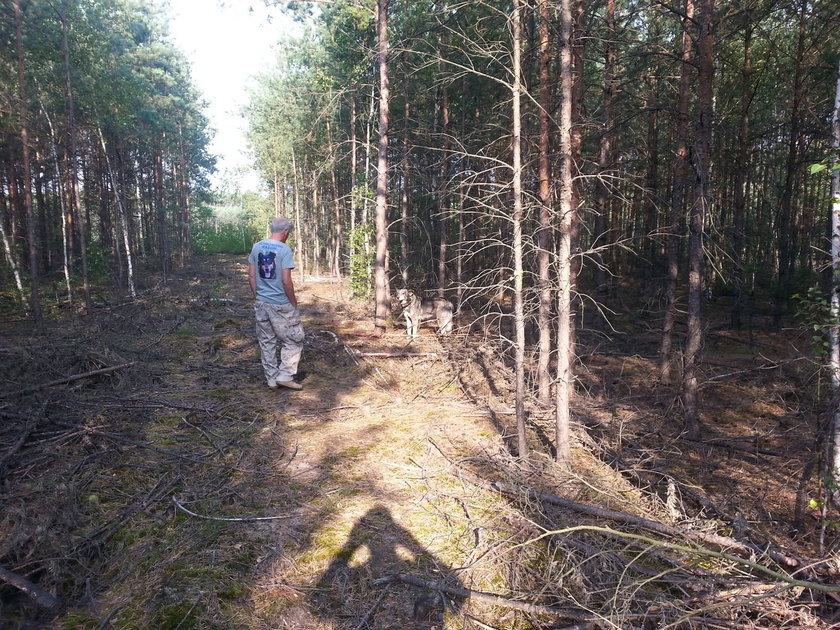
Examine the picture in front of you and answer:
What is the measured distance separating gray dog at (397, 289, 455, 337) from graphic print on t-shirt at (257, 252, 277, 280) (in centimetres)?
493

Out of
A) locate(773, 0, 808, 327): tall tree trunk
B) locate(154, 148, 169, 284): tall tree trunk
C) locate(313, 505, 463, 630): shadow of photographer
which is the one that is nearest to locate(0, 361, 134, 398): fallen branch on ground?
locate(313, 505, 463, 630): shadow of photographer

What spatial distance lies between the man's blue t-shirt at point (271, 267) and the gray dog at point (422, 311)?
190 inches

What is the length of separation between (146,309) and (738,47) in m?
18.9

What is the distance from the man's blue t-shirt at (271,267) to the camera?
6.44 meters

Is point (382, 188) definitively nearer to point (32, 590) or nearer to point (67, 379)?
point (67, 379)

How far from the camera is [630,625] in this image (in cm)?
272

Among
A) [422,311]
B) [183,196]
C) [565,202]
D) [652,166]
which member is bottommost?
[422,311]

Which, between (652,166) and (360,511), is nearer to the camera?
(360,511)

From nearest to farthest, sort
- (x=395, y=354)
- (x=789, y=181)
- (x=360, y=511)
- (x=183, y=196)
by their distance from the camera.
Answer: (x=360, y=511), (x=395, y=354), (x=789, y=181), (x=183, y=196)

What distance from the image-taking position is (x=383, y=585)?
307 centimetres

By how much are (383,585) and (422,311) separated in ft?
29.3

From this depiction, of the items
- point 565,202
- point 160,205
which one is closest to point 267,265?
point 565,202

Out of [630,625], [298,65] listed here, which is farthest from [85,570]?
[298,65]

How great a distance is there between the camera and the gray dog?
11289mm
